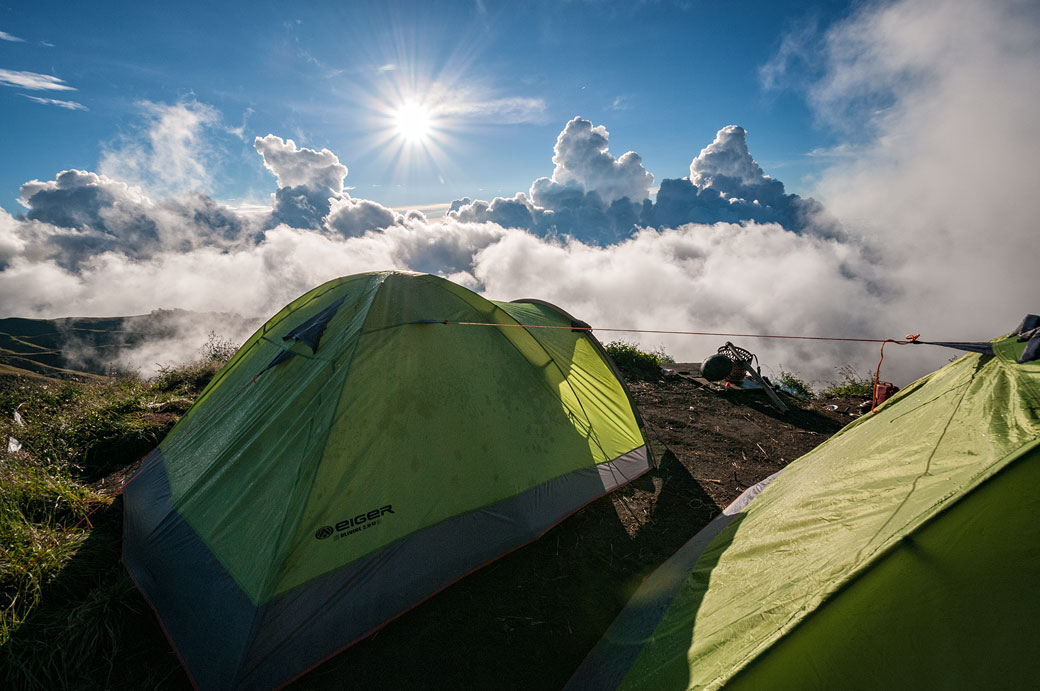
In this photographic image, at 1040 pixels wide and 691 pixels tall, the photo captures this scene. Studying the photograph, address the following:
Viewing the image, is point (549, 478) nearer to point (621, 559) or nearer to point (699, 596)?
point (621, 559)

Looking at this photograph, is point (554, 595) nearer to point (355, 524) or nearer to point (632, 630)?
point (632, 630)

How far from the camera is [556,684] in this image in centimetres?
306

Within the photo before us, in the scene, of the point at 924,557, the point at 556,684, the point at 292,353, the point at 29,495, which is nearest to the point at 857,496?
the point at 924,557

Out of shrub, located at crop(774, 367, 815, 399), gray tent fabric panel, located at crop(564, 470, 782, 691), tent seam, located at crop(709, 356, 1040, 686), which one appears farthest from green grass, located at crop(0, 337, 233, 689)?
shrub, located at crop(774, 367, 815, 399)

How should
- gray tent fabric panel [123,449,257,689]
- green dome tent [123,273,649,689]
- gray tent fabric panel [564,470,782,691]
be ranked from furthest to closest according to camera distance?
green dome tent [123,273,649,689]
gray tent fabric panel [123,449,257,689]
gray tent fabric panel [564,470,782,691]

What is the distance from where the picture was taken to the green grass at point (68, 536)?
3008mm

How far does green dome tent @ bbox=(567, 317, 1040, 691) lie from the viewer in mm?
1478

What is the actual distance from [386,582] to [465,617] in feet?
2.74

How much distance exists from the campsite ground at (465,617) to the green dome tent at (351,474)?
31 cm

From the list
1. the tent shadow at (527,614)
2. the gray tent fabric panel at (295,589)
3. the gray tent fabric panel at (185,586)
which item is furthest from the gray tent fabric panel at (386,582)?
the tent shadow at (527,614)

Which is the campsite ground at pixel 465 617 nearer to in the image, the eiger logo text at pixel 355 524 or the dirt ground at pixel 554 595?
the dirt ground at pixel 554 595

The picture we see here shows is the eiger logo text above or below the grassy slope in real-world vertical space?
below

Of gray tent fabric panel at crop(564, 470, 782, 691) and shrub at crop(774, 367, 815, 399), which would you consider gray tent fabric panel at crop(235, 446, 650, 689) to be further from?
shrub at crop(774, 367, 815, 399)

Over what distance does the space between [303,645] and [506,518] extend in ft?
6.03
